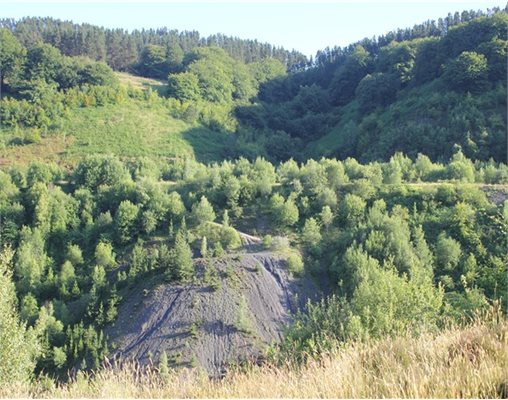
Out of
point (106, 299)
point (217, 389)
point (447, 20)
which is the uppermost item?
point (447, 20)

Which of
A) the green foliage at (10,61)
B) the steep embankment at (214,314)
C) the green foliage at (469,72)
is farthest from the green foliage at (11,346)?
the green foliage at (10,61)

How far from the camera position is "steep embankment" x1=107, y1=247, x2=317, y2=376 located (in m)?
23.4

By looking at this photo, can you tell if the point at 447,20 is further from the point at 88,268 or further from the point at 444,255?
the point at 88,268

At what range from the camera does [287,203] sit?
117 feet

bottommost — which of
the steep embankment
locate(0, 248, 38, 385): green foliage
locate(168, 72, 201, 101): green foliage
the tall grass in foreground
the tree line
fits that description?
the steep embankment

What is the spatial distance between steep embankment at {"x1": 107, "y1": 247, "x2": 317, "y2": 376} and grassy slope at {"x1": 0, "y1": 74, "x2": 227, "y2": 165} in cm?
3280

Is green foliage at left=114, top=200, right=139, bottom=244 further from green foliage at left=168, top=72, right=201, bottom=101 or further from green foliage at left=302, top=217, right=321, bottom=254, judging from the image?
green foliage at left=168, top=72, right=201, bottom=101

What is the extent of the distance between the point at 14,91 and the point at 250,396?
7363cm

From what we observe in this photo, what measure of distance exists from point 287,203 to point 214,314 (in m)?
12.3

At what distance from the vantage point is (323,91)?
306 ft

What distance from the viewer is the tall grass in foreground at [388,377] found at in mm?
5133

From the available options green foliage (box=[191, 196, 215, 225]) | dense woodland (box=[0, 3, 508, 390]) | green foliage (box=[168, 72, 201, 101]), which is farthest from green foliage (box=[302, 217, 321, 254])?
green foliage (box=[168, 72, 201, 101])

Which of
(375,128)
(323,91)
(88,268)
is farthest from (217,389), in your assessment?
(323,91)

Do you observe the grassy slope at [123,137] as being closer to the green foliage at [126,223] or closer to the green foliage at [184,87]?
the green foliage at [184,87]
